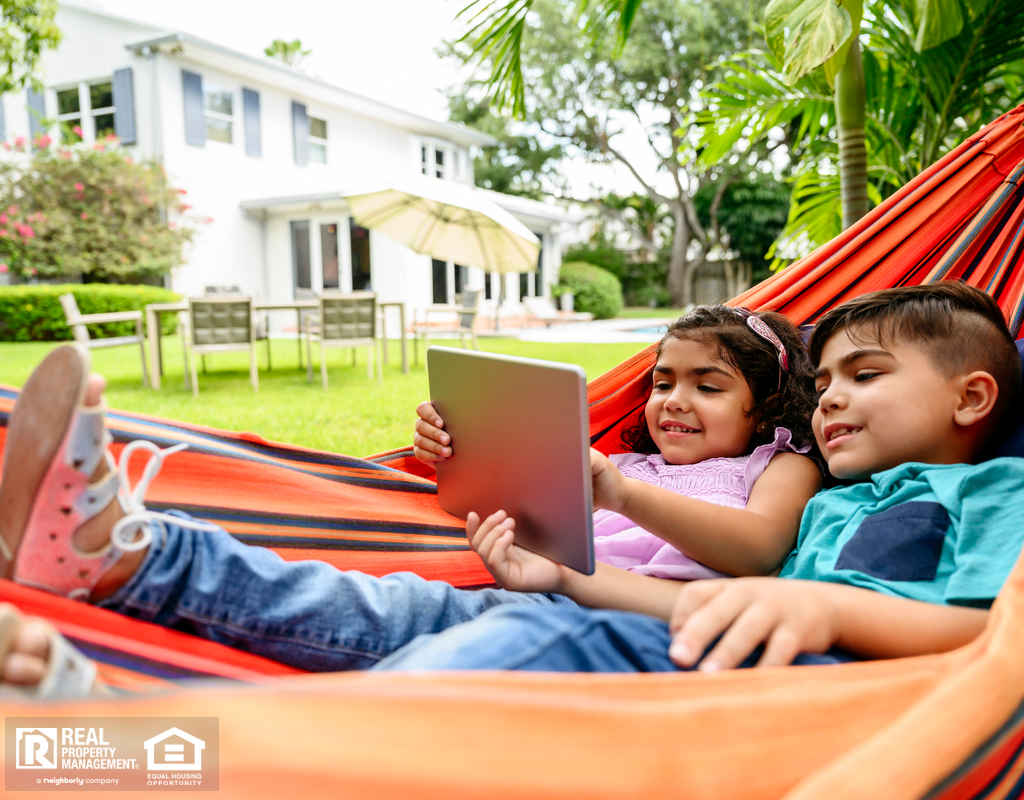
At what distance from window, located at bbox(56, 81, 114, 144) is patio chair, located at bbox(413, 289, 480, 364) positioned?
18.5ft

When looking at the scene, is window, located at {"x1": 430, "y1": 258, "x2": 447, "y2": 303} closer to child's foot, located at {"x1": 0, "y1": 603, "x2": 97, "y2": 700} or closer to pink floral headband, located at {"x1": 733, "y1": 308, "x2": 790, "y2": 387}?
pink floral headband, located at {"x1": 733, "y1": 308, "x2": 790, "y2": 387}

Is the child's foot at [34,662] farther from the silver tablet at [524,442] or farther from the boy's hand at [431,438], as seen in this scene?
the boy's hand at [431,438]

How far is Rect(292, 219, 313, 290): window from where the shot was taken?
12.1 m

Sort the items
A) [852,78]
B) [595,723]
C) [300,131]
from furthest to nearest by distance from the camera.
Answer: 1. [300,131]
2. [852,78]
3. [595,723]

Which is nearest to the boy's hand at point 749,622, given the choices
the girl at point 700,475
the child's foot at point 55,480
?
the girl at point 700,475

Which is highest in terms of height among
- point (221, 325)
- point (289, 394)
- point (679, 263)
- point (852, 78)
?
point (679, 263)

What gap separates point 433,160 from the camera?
49.6 ft

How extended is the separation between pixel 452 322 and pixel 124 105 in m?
5.85

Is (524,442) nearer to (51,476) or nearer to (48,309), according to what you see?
(51,476)

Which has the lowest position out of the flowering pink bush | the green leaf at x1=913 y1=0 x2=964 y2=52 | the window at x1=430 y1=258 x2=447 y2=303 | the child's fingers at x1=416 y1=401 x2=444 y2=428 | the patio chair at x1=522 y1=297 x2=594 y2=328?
the child's fingers at x1=416 y1=401 x2=444 y2=428

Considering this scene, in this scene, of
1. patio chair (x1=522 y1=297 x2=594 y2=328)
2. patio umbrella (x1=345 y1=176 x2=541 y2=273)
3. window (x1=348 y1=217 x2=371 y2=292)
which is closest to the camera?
patio umbrella (x1=345 y1=176 x2=541 y2=273)

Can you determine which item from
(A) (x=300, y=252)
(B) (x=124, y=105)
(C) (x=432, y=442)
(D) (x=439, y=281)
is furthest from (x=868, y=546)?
(D) (x=439, y=281)

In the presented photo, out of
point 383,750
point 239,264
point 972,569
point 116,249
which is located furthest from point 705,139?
point 239,264

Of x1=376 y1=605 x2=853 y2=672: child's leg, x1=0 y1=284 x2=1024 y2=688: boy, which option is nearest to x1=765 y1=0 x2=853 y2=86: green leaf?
x1=0 y1=284 x2=1024 y2=688: boy
